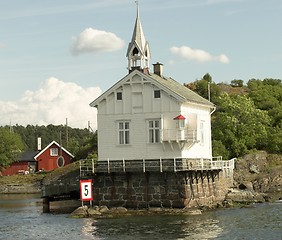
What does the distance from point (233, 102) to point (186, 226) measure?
44.5m

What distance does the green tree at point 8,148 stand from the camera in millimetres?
104438

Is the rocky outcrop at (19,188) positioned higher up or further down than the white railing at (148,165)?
further down

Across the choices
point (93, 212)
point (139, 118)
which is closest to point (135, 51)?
point (139, 118)

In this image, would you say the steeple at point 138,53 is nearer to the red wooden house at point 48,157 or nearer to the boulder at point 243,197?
the boulder at point 243,197

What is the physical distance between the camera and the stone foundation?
47312mm

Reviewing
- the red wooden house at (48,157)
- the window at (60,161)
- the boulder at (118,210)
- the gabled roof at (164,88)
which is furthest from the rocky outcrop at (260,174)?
the red wooden house at (48,157)

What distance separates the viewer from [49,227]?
41562 millimetres

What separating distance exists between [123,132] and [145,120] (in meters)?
1.89

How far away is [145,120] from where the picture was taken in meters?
48.9

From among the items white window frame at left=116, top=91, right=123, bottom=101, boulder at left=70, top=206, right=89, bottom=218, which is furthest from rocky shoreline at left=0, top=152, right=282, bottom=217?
white window frame at left=116, top=91, right=123, bottom=101

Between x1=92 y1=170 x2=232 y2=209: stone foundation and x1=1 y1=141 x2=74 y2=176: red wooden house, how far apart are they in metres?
55.0

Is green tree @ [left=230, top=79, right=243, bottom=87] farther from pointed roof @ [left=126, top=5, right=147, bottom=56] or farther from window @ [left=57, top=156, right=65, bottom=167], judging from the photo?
pointed roof @ [left=126, top=5, right=147, bottom=56]

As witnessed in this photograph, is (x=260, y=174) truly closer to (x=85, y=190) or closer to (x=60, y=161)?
(x=85, y=190)

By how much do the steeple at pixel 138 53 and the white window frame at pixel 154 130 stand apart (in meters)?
4.69
